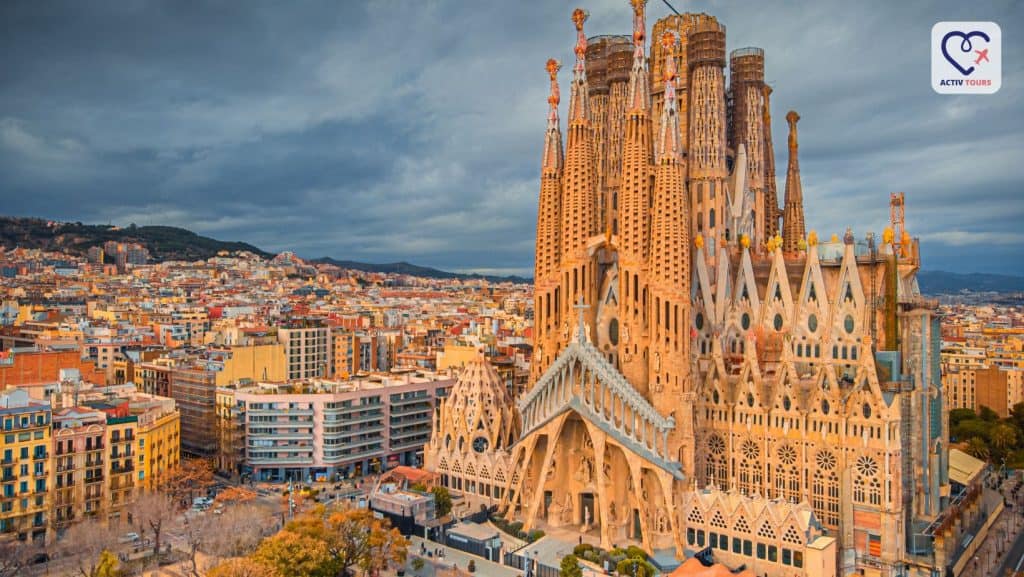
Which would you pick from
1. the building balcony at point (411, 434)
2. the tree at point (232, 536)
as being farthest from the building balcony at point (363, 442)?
the tree at point (232, 536)

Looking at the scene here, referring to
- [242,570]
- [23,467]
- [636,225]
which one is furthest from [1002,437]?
[23,467]

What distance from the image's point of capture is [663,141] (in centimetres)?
5000

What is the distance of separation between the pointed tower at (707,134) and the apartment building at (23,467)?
42.4 m

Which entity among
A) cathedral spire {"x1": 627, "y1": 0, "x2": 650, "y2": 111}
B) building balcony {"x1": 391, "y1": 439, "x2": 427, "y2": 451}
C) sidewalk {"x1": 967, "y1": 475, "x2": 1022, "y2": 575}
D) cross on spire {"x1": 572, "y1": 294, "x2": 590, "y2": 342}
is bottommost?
sidewalk {"x1": 967, "y1": 475, "x2": 1022, "y2": 575}

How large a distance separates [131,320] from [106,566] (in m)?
96.2

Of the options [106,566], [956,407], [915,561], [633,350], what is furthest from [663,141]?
[956,407]

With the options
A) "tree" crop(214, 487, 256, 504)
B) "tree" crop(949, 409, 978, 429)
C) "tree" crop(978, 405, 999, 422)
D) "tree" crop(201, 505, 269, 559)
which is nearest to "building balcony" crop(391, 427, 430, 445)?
"tree" crop(214, 487, 256, 504)

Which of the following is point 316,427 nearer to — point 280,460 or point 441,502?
point 280,460

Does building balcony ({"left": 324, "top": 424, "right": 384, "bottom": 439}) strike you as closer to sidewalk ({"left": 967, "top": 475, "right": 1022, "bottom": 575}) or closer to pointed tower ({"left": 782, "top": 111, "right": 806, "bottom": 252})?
pointed tower ({"left": 782, "top": 111, "right": 806, "bottom": 252})

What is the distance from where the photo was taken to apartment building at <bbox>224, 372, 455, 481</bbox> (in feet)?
211

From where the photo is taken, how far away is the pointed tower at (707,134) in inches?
2130

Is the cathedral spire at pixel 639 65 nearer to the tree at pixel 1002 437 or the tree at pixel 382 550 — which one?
the tree at pixel 382 550

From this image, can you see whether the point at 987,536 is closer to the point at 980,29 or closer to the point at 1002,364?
the point at 980,29

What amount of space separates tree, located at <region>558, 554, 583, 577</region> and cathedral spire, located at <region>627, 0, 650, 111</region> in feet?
90.4
